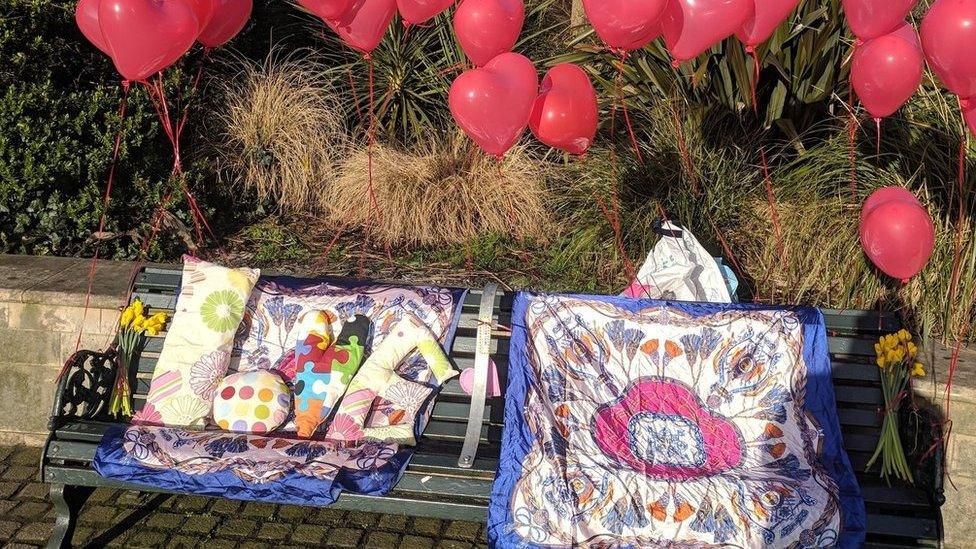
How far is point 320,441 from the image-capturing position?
3.52 meters

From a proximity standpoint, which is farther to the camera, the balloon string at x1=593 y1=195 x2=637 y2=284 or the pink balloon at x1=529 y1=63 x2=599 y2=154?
the balloon string at x1=593 y1=195 x2=637 y2=284

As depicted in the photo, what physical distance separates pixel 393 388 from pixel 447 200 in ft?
7.55

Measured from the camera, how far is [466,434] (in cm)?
356

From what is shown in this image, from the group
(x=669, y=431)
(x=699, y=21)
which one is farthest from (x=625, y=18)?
(x=669, y=431)

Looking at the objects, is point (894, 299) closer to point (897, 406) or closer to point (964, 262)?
point (964, 262)

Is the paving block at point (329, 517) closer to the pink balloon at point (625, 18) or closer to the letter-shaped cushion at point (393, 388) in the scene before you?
the letter-shaped cushion at point (393, 388)

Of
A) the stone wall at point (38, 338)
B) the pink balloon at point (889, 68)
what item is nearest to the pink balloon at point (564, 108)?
the pink balloon at point (889, 68)

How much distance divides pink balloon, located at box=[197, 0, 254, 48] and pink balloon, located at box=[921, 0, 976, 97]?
261 centimetres

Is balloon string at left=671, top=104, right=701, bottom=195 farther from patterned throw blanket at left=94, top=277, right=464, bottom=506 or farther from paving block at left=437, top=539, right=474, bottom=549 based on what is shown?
paving block at left=437, top=539, right=474, bottom=549

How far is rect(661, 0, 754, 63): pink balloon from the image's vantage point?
334 cm

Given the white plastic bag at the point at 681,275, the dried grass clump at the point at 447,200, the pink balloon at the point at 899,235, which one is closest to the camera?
the pink balloon at the point at 899,235

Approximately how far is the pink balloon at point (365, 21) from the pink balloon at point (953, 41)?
6.62 ft

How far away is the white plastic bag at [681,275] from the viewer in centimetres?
400

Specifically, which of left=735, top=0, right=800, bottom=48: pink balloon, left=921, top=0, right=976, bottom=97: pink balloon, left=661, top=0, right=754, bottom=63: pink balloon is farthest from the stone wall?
left=921, top=0, right=976, bottom=97: pink balloon
